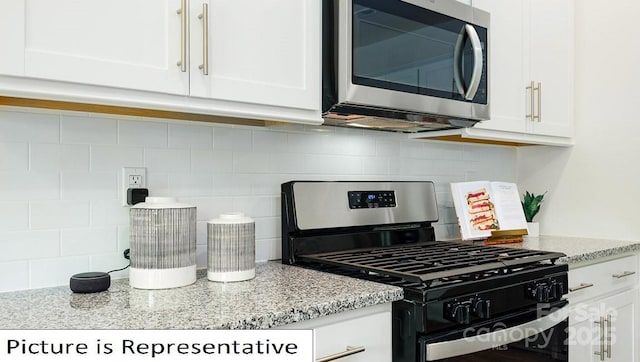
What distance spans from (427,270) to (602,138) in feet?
5.21

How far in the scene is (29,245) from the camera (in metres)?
1.32

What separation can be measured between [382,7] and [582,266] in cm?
128

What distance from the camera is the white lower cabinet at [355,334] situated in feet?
3.74

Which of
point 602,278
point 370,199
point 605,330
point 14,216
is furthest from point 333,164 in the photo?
point 605,330

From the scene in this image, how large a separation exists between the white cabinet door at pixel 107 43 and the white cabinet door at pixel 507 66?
133 cm

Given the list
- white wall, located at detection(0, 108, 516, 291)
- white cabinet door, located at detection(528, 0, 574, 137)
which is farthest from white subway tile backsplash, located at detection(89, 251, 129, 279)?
white cabinet door, located at detection(528, 0, 574, 137)

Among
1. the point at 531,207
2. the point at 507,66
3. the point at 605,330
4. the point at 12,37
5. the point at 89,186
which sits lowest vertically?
the point at 605,330

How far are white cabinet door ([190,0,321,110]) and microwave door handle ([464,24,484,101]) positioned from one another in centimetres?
60

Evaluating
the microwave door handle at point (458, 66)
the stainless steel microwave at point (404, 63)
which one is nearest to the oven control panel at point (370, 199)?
the stainless steel microwave at point (404, 63)

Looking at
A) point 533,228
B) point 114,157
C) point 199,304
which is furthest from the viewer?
point 533,228

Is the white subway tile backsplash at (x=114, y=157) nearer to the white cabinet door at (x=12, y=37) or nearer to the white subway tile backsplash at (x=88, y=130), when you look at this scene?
the white subway tile backsplash at (x=88, y=130)

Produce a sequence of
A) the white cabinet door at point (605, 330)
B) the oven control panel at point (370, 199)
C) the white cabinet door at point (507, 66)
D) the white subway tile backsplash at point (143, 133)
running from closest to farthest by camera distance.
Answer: the white subway tile backsplash at point (143, 133) → the oven control panel at point (370, 199) → the white cabinet door at point (605, 330) → the white cabinet door at point (507, 66)

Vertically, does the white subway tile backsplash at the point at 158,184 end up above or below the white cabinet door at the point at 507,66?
below

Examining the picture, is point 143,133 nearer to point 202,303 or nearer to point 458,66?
point 202,303
